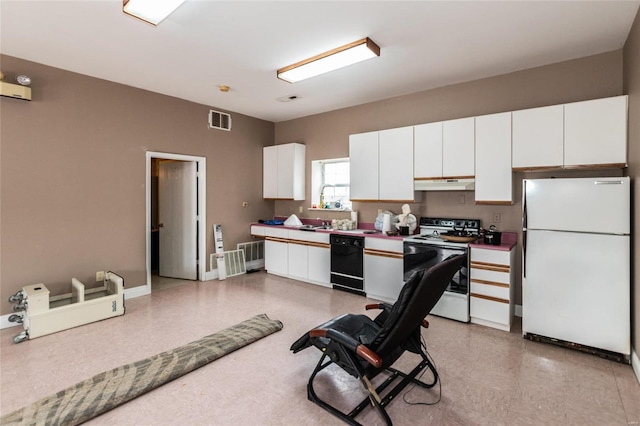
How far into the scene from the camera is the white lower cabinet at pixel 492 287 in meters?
3.38

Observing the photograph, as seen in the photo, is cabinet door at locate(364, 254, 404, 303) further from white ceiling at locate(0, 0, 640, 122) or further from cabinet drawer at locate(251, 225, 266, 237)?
white ceiling at locate(0, 0, 640, 122)

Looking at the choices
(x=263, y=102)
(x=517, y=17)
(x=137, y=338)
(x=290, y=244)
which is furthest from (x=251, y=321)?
(x=517, y=17)

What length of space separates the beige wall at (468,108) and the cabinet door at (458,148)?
16.0 inches

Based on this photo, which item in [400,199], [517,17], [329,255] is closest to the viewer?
[517,17]

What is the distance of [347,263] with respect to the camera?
186 inches

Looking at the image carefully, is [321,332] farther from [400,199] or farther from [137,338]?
[400,199]

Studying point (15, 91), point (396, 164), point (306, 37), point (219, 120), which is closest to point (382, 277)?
point (396, 164)

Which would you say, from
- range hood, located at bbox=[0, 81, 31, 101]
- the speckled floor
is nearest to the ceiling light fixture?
range hood, located at bbox=[0, 81, 31, 101]

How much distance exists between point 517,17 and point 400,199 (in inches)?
94.2

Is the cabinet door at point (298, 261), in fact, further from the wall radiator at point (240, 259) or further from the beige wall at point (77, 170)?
the beige wall at point (77, 170)

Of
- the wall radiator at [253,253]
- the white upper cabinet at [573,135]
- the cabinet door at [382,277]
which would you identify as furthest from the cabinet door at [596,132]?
the wall radiator at [253,253]

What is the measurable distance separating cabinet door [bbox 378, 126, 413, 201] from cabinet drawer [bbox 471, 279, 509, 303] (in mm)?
1411

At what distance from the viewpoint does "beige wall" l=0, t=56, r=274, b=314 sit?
3516 mm

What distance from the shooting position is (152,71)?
3879 mm
